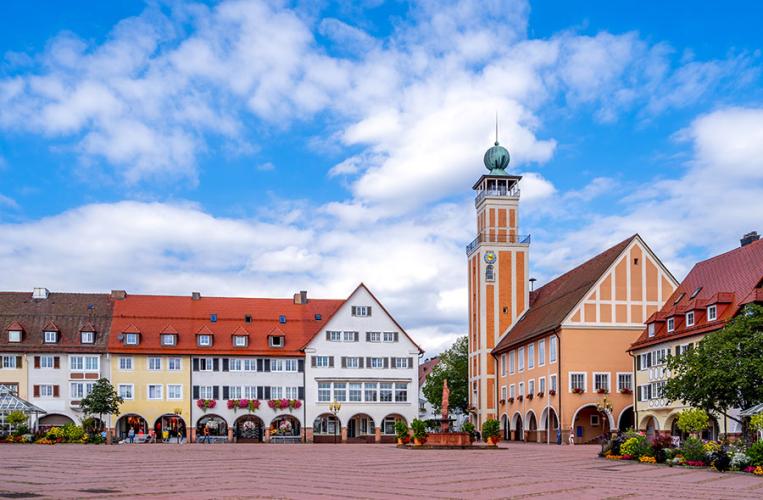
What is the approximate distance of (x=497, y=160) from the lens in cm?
8838

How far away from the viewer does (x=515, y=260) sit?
84.8 m

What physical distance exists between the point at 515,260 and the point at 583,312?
18.0m

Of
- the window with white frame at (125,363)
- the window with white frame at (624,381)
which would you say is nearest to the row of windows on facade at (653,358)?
the window with white frame at (624,381)

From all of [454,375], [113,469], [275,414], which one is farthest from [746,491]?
[454,375]

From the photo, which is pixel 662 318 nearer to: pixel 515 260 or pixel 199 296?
pixel 515 260

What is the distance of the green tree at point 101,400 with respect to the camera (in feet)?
233

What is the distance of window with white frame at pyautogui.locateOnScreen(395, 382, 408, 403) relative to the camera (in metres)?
80.1

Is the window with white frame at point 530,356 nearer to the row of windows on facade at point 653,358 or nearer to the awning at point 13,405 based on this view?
the row of windows on facade at point 653,358

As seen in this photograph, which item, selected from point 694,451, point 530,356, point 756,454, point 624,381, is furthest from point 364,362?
point 756,454

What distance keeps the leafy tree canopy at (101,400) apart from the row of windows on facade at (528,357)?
97.7 feet

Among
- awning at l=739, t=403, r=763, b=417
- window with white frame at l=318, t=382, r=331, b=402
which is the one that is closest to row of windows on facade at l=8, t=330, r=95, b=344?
window with white frame at l=318, t=382, r=331, b=402

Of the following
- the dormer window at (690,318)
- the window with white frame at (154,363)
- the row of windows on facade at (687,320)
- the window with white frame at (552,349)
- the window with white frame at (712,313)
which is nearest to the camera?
the window with white frame at (712,313)

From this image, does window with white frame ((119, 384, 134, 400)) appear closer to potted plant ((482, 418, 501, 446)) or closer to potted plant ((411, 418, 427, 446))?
potted plant ((411, 418, 427, 446))

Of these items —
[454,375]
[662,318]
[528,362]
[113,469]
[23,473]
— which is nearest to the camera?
[23,473]
